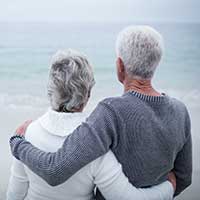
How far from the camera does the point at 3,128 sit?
2174mm

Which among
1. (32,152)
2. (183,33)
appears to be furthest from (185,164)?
(183,33)

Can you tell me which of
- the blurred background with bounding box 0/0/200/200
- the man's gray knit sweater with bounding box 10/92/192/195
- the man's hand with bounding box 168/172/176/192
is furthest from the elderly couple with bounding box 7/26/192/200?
the blurred background with bounding box 0/0/200/200

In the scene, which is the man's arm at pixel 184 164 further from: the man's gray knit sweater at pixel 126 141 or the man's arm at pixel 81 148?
the man's arm at pixel 81 148

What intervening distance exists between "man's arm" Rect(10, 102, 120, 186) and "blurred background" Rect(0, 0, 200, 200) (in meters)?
0.92

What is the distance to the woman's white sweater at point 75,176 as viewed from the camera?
1.24 meters

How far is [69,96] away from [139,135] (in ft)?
0.84

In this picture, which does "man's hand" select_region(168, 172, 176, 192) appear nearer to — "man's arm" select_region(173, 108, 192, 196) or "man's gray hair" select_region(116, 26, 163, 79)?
"man's arm" select_region(173, 108, 192, 196)

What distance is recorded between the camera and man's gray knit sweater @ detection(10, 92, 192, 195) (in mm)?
1183

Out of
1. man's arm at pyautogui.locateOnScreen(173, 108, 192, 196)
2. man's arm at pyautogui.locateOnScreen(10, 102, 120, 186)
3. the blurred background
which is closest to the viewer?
man's arm at pyautogui.locateOnScreen(10, 102, 120, 186)

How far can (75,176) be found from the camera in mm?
1261

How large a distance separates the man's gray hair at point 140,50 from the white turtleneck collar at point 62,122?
227 mm

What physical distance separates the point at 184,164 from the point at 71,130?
1.57ft

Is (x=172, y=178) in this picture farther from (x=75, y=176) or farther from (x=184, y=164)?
(x=75, y=176)

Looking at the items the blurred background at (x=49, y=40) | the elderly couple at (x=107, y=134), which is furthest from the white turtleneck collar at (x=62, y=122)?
the blurred background at (x=49, y=40)
